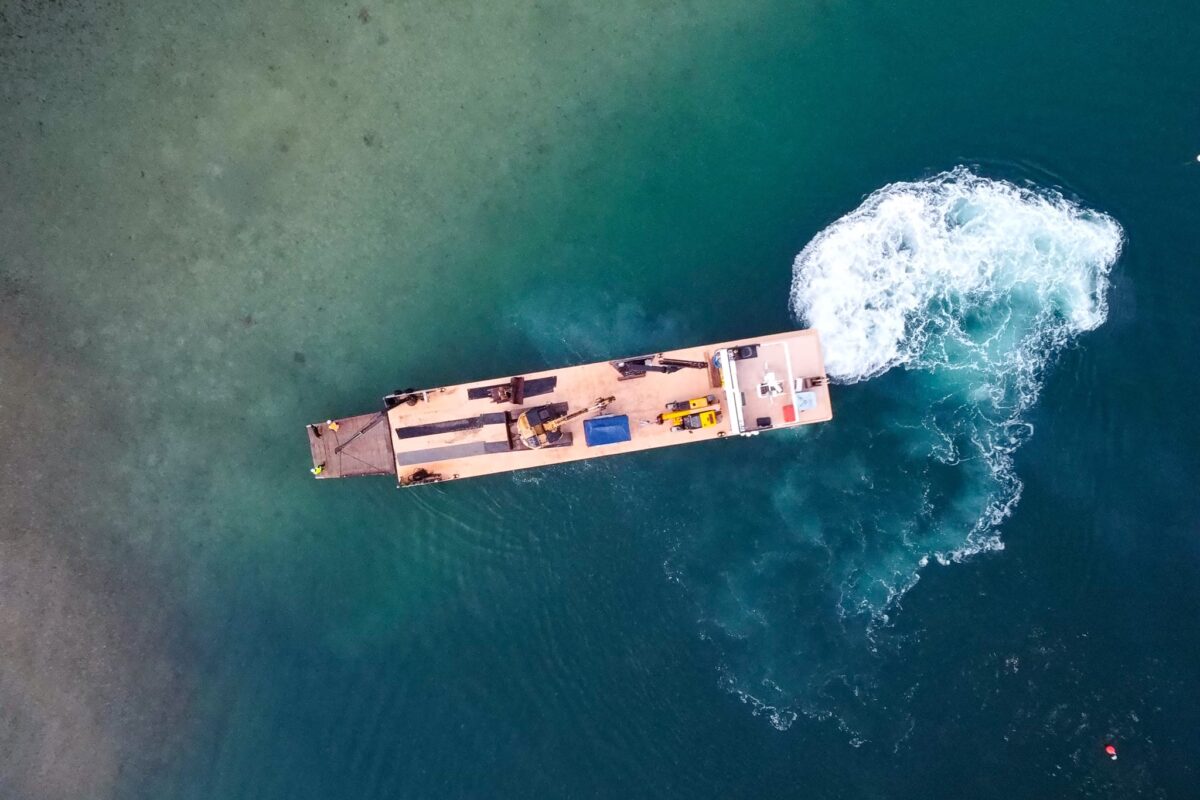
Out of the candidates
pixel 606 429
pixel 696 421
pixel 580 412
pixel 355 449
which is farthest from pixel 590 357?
pixel 355 449

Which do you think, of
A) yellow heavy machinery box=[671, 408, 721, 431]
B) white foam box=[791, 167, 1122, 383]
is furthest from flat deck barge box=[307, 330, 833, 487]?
white foam box=[791, 167, 1122, 383]

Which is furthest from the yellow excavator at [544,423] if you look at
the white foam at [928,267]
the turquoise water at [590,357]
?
the white foam at [928,267]

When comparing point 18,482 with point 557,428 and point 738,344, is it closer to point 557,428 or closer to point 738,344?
point 557,428

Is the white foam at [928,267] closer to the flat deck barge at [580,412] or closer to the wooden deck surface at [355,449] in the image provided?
the flat deck barge at [580,412]

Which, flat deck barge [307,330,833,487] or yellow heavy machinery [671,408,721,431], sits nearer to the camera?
yellow heavy machinery [671,408,721,431]

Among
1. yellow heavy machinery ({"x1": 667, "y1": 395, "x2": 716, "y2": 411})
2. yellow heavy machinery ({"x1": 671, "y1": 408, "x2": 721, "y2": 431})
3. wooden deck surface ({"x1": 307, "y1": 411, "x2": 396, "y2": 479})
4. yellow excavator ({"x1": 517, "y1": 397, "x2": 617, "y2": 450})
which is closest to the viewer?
yellow excavator ({"x1": 517, "y1": 397, "x2": 617, "y2": 450})

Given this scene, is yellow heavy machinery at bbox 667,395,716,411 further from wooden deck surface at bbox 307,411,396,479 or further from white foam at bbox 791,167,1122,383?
wooden deck surface at bbox 307,411,396,479

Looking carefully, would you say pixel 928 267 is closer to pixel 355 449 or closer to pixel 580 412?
pixel 580 412
